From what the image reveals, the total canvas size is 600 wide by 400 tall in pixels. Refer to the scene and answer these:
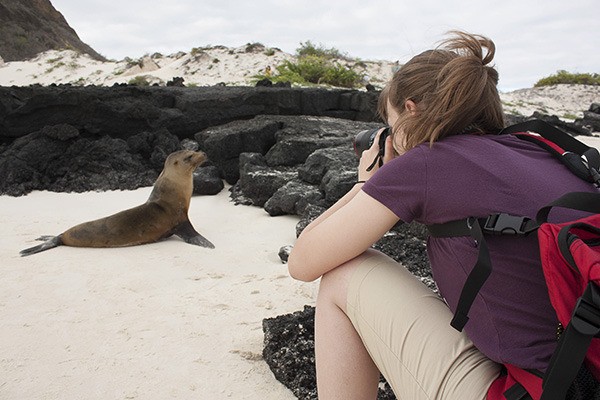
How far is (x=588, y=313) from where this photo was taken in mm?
1051

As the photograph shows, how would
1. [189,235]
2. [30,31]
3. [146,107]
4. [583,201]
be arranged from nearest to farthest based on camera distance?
[583,201] < [189,235] < [146,107] < [30,31]

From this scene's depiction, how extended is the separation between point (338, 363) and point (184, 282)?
2180mm

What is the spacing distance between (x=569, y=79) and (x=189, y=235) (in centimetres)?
2268

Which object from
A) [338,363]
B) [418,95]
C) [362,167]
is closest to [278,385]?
[338,363]

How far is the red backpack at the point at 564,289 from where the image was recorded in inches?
41.6

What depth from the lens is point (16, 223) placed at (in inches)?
211

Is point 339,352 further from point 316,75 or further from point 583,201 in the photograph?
point 316,75

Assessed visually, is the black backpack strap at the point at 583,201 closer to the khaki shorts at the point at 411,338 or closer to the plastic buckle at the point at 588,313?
the plastic buckle at the point at 588,313

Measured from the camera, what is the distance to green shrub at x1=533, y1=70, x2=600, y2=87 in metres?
22.1

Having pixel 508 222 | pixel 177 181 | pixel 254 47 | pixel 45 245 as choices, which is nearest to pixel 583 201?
→ pixel 508 222

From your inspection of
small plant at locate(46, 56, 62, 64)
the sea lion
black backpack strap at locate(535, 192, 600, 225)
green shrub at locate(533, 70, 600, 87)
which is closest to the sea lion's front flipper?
the sea lion

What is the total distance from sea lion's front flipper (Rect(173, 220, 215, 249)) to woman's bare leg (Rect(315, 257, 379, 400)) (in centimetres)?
290

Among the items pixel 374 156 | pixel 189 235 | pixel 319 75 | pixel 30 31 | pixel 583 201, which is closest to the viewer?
pixel 583 201

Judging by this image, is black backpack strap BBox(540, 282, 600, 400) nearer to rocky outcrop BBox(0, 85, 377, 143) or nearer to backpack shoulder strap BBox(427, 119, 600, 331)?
backpack shoulder strap BBox(427, 119, 600, 331)
